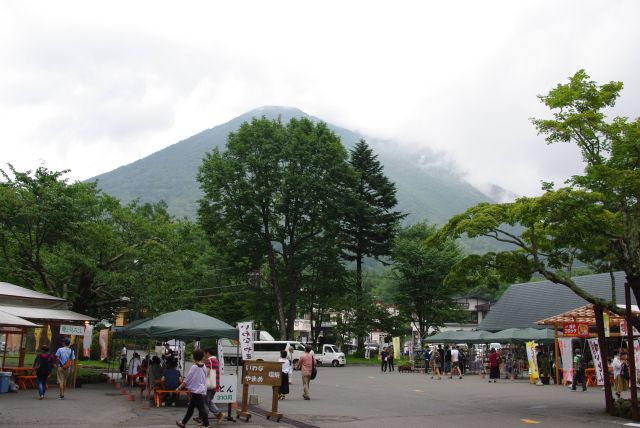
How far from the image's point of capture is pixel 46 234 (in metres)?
21.2

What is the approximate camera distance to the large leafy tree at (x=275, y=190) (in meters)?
38.8

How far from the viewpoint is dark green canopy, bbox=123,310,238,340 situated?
590 inches

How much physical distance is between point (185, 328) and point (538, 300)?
3193cm

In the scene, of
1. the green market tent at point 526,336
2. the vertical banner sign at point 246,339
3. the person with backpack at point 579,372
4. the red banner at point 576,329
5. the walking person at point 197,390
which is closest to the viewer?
the walking person at point 197,390

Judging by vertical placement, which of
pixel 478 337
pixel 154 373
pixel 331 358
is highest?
pixel 478 337

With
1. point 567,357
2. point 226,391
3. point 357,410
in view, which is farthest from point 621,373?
point 226,391

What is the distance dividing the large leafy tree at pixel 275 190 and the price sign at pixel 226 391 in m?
25.7

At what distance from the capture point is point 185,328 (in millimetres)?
15008

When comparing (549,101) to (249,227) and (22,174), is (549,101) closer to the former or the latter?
(22,174)

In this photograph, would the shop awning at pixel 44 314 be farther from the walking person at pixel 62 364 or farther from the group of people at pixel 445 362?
the group of people at pixel 445 362

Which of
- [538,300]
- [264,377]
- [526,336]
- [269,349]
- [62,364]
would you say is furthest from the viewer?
[538,300]

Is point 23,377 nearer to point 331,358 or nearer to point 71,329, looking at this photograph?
point 71,329

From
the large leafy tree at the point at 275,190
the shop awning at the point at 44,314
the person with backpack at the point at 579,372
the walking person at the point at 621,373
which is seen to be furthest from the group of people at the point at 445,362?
the shop awning at the point at 44,314

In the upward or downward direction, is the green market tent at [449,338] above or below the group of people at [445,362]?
above
